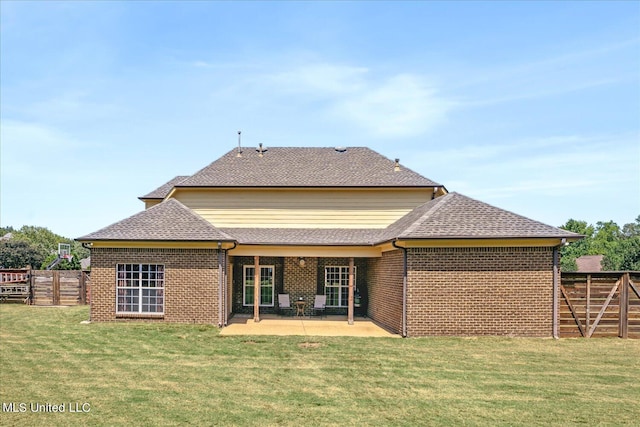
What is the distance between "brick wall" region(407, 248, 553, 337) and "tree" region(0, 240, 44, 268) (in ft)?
234

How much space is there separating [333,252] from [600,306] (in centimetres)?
868

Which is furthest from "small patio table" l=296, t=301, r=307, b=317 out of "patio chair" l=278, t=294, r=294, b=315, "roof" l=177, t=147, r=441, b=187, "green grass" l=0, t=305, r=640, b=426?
"roof" l=177, t=147, r=441, b=187

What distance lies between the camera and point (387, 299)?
15422mm

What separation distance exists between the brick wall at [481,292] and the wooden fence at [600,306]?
658 millimetres

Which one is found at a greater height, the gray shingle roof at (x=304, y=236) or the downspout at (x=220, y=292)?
the gray shingle roof at (x=304, y=236)

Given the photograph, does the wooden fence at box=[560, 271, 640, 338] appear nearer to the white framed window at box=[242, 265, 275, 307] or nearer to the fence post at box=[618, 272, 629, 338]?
the fence post at box=[618, 272, 629, 338]

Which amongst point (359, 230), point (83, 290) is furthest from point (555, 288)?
point (83, 290)

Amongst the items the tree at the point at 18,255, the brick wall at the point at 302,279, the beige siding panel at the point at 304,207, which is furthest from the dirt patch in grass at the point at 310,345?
the tree at the point at 18,255

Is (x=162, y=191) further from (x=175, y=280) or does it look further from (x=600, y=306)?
(x=600, y=306)

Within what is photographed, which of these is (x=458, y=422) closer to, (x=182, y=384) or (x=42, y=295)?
(x=182, y=384)

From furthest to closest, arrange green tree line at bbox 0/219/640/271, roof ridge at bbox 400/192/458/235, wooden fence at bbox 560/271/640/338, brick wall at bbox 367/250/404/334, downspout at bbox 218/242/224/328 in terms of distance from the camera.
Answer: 1. green tree line at bbox 0/219/640/271
2. downspout at bbox 218/242/224/328
3. brick wall at bbox 367/250/404/334
4. roof ridge at bbox 400/192/458/235
5. wooden fence at bbox 560/271/640/338

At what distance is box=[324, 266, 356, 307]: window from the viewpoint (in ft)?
61.3

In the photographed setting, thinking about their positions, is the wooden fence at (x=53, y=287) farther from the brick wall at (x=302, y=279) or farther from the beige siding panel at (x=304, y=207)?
the brick wall at (x=302, y=279)

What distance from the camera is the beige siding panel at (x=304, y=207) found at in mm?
18578
